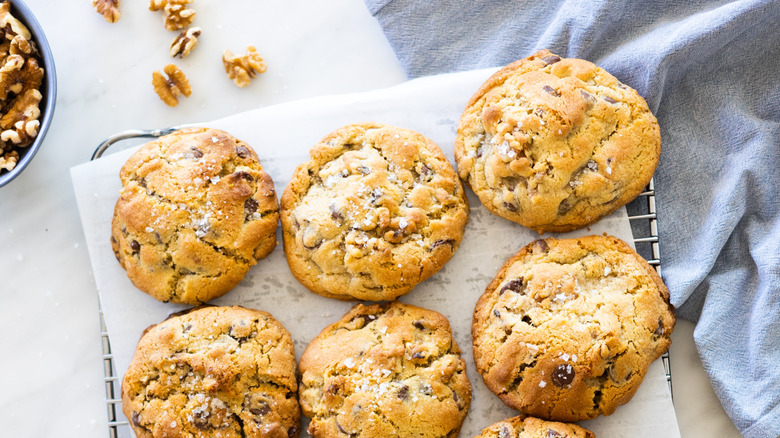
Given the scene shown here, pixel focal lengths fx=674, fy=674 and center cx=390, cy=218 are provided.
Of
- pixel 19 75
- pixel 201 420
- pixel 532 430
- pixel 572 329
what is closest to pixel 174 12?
pixel 19 75

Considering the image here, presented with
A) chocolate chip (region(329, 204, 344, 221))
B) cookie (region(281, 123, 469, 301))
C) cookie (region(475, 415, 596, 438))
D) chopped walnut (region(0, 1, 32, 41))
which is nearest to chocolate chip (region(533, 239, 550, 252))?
cookie (region(281, 123, 469, 301))

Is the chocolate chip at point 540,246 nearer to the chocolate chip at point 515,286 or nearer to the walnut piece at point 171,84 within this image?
the chocolate chip at point 515,286

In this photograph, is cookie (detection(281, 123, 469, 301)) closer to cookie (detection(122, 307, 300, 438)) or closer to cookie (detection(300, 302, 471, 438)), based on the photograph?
cookie (detection(300, 302, 471, 438))

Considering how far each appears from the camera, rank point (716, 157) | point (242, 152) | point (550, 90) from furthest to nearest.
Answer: point (716, 157) → point (242, 152) → point (550, 90)

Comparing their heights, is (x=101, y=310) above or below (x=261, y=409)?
above

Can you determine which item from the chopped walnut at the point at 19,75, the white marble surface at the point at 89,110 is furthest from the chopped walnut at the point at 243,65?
the chopped walnut at the point at 19,75

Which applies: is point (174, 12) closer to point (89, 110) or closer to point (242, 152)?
point (89, 110)

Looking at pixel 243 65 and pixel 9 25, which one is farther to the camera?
pixel 243 65
